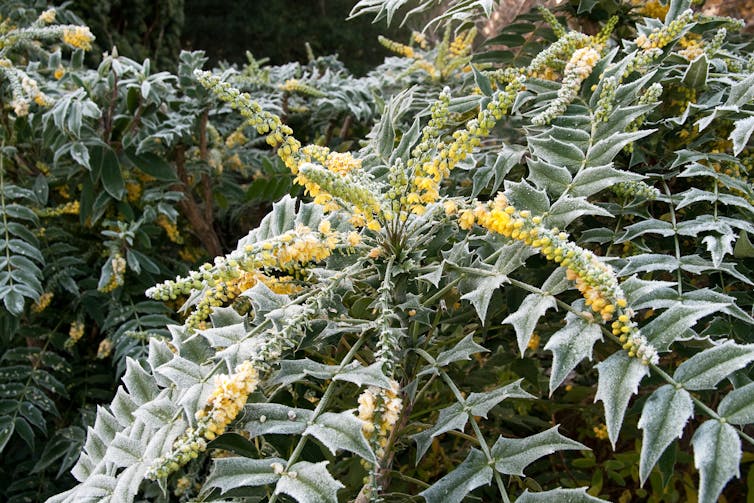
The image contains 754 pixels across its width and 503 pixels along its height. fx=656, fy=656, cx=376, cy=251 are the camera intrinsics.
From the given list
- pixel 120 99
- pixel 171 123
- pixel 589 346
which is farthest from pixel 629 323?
pixel 120 99

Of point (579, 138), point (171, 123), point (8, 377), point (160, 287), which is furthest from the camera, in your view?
point (171, 123)

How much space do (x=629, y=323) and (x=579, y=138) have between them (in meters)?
0.35

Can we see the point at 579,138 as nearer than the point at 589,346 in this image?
No

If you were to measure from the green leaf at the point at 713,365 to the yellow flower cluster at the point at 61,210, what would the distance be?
1.61 m

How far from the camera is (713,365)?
0.63 metres

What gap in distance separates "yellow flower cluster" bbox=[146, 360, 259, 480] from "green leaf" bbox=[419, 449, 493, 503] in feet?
0.71

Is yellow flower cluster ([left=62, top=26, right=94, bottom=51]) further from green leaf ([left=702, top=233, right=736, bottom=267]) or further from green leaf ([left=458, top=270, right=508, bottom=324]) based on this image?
green leaf ([left=702, top=233, right=736, bottom=267])

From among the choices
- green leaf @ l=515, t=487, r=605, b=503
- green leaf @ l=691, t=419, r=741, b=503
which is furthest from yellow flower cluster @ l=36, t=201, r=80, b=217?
green leaf @ l=691, t=419, r=741, b=503

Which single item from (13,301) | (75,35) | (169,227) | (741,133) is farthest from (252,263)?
(75,35)

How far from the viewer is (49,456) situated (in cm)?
156

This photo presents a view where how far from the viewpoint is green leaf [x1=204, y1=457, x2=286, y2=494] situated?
0.65 m

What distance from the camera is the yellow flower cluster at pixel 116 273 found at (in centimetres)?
159

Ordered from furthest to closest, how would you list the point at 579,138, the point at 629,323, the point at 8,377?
the point at 8,377 < the point at 579,138 < the point at 629,323

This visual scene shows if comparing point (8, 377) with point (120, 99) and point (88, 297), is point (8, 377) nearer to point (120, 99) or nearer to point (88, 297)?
point (88, 297)
